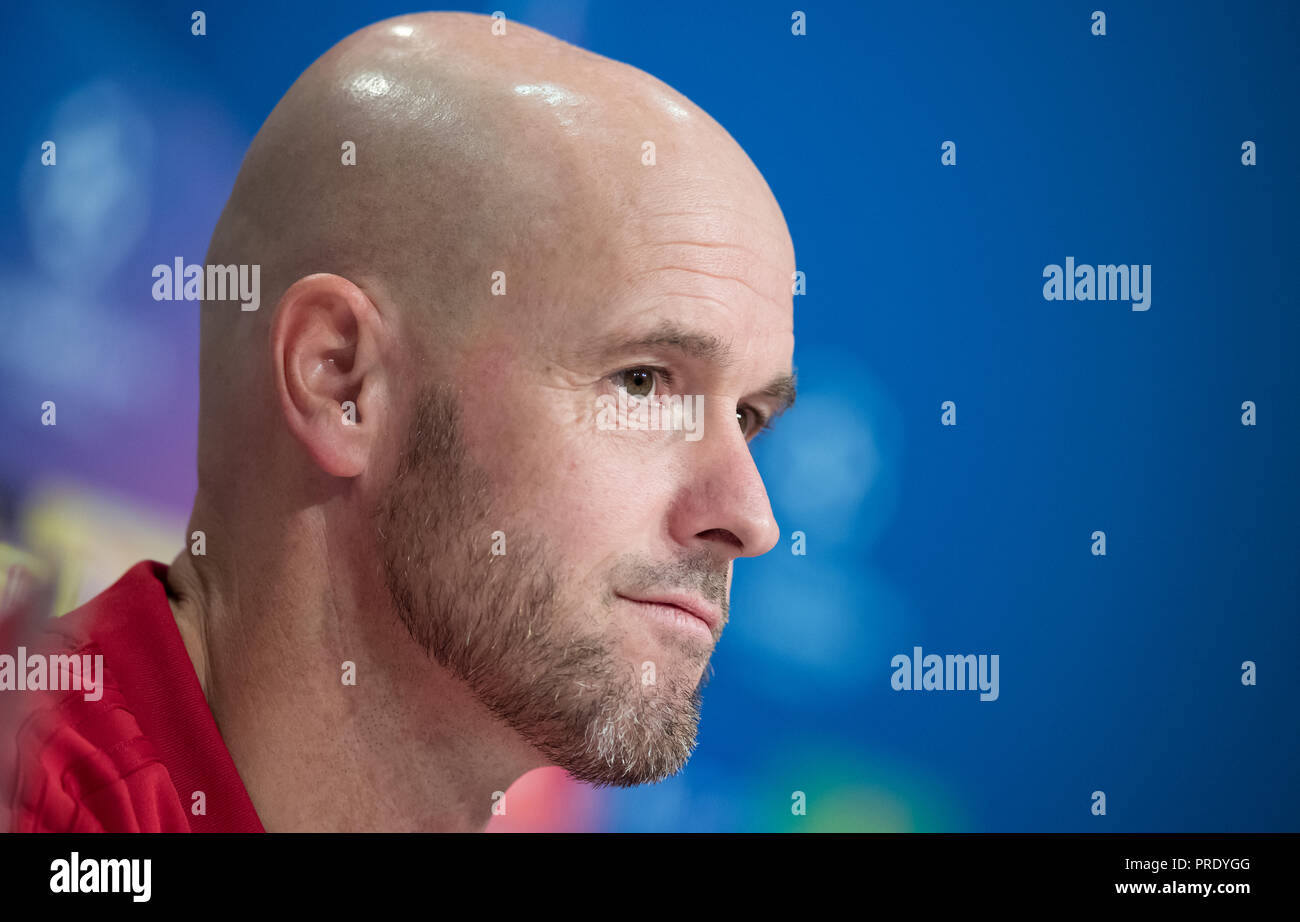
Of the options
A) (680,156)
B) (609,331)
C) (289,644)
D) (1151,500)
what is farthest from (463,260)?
(1151,500)

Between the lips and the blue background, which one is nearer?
the lips

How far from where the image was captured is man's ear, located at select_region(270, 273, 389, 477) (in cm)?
173

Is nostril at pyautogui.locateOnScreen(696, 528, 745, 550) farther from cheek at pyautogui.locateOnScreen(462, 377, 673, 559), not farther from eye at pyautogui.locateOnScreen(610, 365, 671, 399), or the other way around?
eye at pyautogui.locateOnScreen(610, 365, 671, 399)

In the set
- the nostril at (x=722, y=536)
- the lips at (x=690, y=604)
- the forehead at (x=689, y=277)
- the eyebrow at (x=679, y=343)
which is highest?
the forehead at (x=689, y=277)

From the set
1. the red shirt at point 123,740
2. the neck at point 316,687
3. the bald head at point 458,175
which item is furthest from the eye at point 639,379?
the red shirt at point 123,740

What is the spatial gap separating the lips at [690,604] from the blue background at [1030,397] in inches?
35.2

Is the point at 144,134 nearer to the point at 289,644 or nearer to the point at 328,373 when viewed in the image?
the point at 328,373

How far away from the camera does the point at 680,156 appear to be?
5.97 feet

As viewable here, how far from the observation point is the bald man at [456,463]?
1.71 meters

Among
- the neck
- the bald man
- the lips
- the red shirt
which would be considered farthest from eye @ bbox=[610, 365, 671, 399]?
the red shirt

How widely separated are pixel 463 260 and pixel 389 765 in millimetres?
823

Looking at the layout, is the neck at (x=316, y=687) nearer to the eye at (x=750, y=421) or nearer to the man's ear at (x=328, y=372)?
the man's ear at (x=328, y=372)

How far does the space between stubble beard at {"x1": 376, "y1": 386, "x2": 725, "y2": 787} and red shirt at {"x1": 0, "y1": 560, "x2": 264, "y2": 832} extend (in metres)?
0.35

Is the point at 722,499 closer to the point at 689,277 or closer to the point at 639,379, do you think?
the point at 639,379
